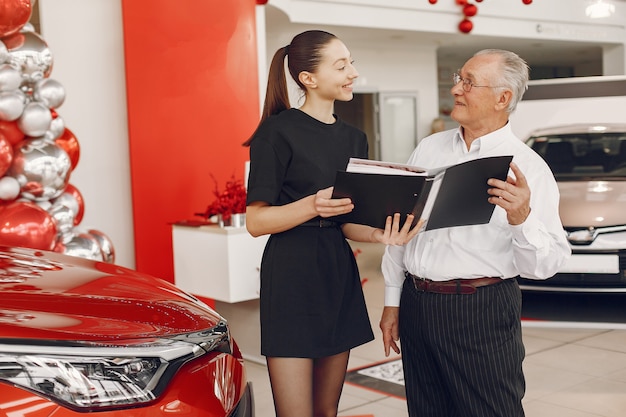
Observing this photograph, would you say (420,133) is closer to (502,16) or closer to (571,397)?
(502,16)

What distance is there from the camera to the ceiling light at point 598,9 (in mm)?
11852

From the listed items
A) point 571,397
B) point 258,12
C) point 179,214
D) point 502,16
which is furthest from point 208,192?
point 502,16

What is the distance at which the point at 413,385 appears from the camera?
2227mm

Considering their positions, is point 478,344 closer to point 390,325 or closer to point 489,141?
point 390,325

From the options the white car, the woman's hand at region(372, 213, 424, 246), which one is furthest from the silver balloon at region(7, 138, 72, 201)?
the white car

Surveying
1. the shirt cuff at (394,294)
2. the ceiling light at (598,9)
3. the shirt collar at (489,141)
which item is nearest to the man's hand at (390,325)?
the shirt cuff at (394,294)

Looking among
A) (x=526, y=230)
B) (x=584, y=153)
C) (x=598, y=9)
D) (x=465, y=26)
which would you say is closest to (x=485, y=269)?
(x=526, y=230)

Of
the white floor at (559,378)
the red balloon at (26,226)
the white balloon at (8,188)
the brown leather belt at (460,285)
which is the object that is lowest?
the white floor at (559,378)

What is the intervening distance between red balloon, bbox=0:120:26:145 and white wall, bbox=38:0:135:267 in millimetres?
1508

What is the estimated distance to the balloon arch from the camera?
3.80 metres

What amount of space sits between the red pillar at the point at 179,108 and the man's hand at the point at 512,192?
163 inches

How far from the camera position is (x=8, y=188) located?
12.7 feet

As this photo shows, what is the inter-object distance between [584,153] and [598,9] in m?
7.06

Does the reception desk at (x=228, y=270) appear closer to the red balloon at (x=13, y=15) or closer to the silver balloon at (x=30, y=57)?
the silver balloon at (x=30, y=57)
